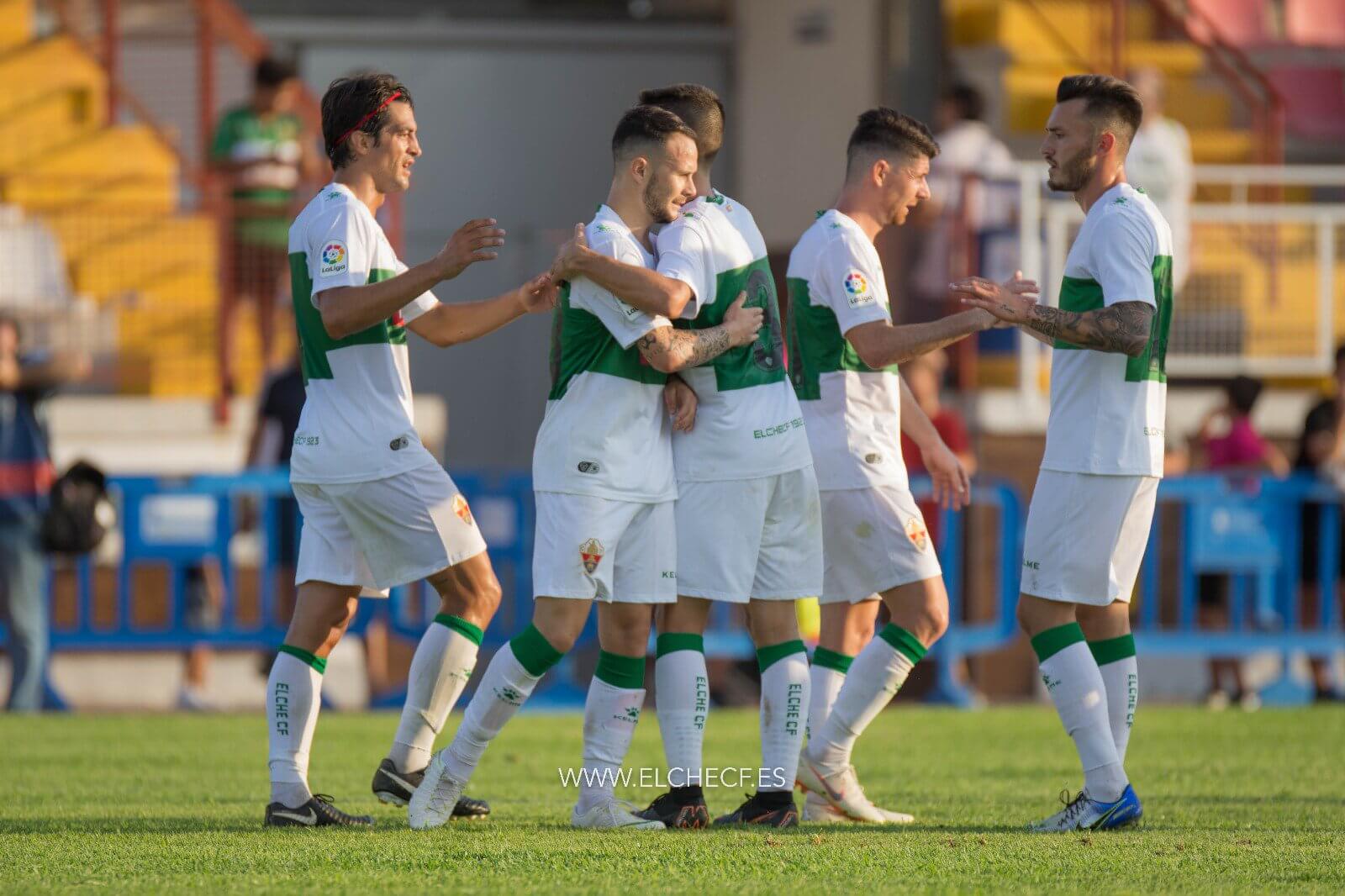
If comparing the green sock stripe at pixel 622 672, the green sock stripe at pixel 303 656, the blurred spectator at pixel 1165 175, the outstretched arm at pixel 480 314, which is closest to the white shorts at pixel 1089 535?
the green sock stripe at pixel 622 672

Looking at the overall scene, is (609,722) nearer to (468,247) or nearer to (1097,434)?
(468,247)

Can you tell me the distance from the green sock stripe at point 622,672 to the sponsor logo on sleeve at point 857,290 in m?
1.37

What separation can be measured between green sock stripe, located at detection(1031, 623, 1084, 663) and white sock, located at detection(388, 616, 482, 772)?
1.85 m

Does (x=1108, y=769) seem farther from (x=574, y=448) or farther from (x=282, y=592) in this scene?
(x=282, y=592)

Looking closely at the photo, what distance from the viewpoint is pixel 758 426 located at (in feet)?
20.3

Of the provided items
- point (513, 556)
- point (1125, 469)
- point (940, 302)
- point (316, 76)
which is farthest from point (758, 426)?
point (316, 76)

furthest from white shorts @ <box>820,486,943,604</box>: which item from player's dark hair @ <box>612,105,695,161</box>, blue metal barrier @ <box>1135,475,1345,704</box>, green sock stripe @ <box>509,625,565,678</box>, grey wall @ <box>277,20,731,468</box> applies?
grey wall @ <box>277,20,731,468</box>

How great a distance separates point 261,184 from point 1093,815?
921 centimetres

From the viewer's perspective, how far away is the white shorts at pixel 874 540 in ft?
21.2

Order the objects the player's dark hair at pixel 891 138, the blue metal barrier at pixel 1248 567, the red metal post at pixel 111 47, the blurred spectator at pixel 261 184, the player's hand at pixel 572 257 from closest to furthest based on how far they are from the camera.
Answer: the player's hand at pixel 572 257, the player's dark hair at pixel 891 138, the blue metal barrier at pixel 1248 567, the blurred spectator at pixel 261 184, the red metal post at pixel 111 47

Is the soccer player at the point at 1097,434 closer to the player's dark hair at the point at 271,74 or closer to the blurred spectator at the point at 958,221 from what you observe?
the blurred spectator at the point at 958,221

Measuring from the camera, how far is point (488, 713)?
598 cm

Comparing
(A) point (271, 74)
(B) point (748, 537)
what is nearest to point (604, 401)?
(B) point (748, 537)

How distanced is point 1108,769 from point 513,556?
6.04 m
